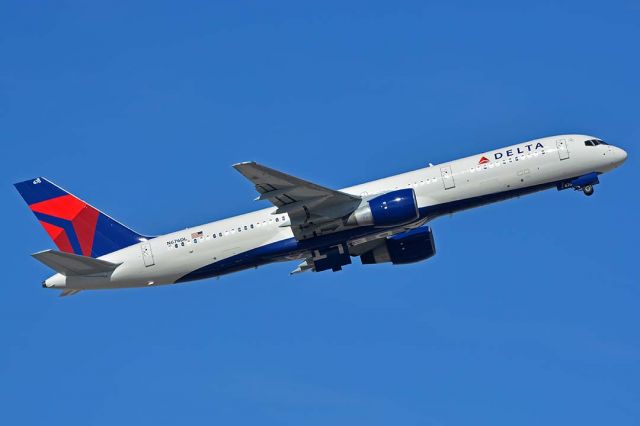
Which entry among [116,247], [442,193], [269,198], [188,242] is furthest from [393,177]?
[116,247]

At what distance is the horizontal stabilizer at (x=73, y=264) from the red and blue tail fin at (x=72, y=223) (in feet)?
6.94

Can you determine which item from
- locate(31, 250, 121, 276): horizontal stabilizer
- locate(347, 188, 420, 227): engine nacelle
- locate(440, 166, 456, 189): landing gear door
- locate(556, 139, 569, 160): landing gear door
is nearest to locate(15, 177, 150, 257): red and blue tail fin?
locate(31, 250, 121, 276): horizontal stabilizer

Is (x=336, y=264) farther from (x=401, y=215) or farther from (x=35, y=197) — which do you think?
(x=35, y=197)

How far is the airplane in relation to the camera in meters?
65.4

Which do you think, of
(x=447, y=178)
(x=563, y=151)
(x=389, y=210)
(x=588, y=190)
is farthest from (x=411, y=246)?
(x=588, y=190)

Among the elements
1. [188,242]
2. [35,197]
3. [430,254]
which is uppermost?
[35,197]

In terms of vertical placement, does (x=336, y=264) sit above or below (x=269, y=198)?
below

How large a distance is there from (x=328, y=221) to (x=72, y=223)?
17.7 metres

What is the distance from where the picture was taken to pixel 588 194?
2653 inches

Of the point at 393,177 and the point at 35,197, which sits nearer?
the point at 393,177

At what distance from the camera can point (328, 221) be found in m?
66.2

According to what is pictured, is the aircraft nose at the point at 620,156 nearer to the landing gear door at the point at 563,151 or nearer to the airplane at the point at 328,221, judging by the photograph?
the airplane at the point at 328,221

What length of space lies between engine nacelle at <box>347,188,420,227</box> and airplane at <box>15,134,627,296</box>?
0.19 ft

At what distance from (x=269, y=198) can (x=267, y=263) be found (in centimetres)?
652
